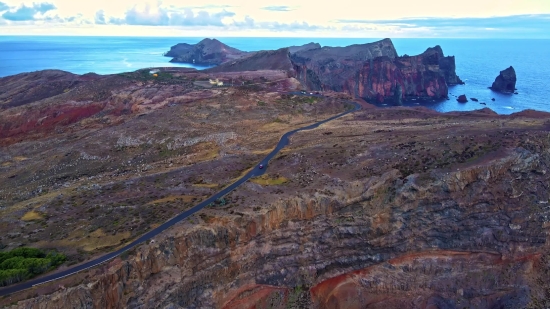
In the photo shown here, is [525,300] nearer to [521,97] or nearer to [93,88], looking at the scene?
[93,88]

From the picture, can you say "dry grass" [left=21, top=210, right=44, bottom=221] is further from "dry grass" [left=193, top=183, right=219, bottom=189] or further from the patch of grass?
the patch of grass

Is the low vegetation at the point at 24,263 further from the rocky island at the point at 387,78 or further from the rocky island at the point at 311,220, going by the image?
the rocky island at the point at 387,78

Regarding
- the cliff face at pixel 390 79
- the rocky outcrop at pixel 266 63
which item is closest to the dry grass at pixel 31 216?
the rocky outcrop at pixel 266 63

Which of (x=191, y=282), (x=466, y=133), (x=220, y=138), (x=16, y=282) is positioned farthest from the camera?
(x=220, y=138)

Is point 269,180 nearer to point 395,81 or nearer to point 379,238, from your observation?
point 379,238

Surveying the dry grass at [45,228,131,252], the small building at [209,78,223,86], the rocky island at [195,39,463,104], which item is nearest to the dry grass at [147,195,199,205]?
the dry grass at [45,228,131,252]

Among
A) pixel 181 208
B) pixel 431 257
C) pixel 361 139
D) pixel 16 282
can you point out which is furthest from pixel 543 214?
pixel 16 282

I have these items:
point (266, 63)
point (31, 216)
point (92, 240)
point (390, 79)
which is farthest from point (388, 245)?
point (390, 79)
